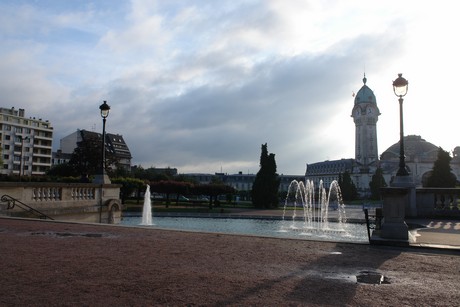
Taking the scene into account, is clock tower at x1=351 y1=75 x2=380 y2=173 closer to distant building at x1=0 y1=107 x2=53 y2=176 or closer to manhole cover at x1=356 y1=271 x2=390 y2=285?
distant building at x1=0 y1=107 x2=53 y2=176

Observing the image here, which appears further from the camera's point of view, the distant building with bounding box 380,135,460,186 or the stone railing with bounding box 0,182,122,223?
the distant building with bounding box 380,135,460,186

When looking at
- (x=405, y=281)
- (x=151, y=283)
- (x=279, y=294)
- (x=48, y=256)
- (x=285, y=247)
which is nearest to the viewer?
(x=279, y=294)

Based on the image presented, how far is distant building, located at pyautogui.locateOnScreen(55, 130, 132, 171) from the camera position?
121475mm

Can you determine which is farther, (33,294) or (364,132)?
(364,132)

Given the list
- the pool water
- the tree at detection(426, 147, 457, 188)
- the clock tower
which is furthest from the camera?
the clock tower

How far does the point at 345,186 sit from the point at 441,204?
84.0 metres

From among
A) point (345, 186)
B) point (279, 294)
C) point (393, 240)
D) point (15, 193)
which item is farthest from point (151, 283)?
point (345, 186)

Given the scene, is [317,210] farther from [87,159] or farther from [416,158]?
[416,158]

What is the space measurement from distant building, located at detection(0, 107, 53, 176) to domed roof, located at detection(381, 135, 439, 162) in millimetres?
117555

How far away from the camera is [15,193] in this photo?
14898 millimetres

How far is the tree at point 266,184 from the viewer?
5691cm

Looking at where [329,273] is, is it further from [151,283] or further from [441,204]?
[441,204]

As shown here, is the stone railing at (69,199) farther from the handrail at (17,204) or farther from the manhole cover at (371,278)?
the manhole cover at (371,278)

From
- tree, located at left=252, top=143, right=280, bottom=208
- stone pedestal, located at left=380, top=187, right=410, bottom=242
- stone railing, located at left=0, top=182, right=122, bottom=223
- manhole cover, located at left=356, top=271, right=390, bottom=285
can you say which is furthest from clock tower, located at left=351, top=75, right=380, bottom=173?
manhole cover, located at left=356, top=271, right=390, bottom=285
